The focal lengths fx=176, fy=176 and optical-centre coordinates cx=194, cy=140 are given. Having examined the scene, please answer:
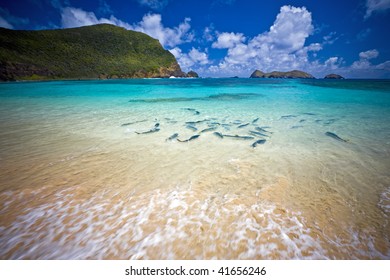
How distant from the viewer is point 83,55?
9800 cm

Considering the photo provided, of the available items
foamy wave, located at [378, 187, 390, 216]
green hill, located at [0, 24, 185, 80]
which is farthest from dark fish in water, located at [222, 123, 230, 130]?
green hill, located at [0, 24, 185, 80]

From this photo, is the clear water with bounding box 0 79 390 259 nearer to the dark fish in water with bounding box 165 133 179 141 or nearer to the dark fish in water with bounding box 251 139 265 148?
the dark fish in water with bounding box 251 139 265 148

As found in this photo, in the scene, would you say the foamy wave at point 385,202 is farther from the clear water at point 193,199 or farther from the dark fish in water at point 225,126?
the dark fish in water at point 225,126

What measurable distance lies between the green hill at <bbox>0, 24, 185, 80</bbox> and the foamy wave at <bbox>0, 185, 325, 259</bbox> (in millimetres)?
93178

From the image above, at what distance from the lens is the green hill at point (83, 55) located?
7324cm

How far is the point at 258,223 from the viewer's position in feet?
9.62

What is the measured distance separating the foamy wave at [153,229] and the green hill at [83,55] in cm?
9318

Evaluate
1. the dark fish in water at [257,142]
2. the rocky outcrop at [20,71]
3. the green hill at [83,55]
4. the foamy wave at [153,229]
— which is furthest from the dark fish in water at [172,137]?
the green hill at [83,55]

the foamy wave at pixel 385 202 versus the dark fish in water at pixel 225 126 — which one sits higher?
the foamy wave at pixel 385 202

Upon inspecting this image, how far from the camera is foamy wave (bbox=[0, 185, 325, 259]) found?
247 cm

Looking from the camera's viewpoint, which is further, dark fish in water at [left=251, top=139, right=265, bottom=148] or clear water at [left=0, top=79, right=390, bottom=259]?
dark fish in water at [left=251, top=139, right=265, bottom=148]

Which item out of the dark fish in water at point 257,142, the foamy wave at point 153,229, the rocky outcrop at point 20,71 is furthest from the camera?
the rocky outcrop at point 20,71

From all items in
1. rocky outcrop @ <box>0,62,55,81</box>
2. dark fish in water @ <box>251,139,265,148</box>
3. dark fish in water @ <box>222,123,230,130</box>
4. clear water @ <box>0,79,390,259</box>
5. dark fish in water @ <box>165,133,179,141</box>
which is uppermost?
clear water @ <box>0,79,390,259</box>
